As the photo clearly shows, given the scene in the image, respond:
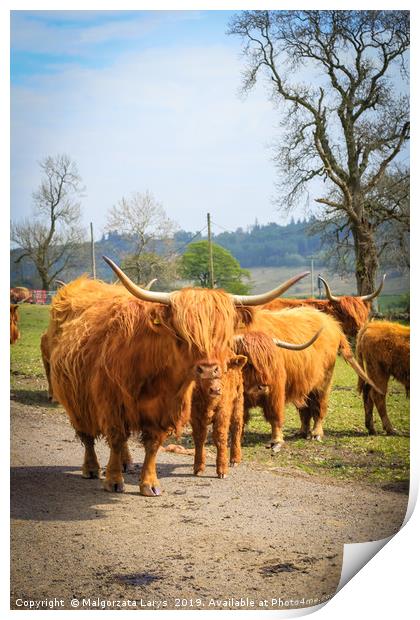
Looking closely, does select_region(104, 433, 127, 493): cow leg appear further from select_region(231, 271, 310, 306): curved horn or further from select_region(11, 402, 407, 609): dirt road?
select_region(231, 271, 310, 306): curved horn

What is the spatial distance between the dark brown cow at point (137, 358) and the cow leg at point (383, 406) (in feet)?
2.24

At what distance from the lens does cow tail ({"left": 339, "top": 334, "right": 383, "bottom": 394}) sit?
4348 mm

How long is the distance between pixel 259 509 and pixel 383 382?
2.72 feet

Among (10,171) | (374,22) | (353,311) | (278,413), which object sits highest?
(374,22)

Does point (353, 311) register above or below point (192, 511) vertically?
above

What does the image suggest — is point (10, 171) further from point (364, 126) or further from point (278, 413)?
point (278, 413)

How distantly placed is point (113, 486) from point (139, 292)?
997mm

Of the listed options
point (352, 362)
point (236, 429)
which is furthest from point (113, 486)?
point (352, 362)

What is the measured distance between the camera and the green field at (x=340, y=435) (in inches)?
162

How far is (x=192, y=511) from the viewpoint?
4051 mm

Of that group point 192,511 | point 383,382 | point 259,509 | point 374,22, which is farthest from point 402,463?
point 374,22

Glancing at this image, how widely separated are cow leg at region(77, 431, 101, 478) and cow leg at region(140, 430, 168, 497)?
0.25 metres

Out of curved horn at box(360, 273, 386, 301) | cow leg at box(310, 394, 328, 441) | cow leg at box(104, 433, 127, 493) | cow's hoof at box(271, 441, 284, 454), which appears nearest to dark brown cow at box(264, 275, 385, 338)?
curved horn at box(360, 273, 386, 301)

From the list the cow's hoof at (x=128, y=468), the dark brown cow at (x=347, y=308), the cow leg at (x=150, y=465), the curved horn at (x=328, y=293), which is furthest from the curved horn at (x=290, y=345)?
the cow's hoof at (x=128, y=468)
